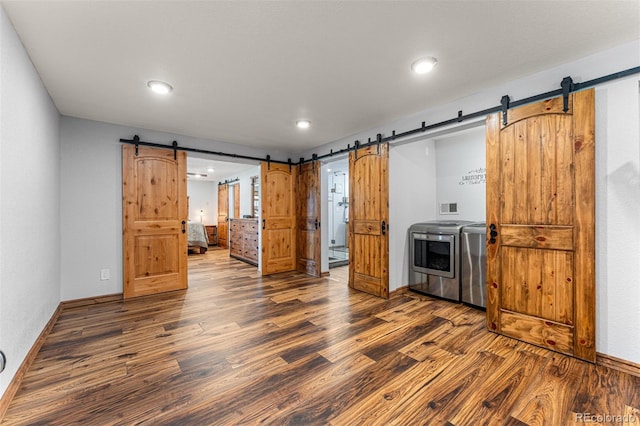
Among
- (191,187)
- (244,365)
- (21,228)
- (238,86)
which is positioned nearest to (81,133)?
(21,228)

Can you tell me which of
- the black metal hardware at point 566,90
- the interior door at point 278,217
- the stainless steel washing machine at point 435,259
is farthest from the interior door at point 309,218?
the black metal hardware at point 566,90

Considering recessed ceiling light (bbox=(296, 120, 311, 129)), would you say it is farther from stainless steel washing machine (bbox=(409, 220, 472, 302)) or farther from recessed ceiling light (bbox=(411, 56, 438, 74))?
stainless steel washing machine (bbox=(409, 220, 472, 302))

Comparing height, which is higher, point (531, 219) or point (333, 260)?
point (531, 219)

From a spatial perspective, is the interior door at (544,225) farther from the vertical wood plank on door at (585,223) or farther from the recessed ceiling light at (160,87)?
the recessed ceiling light at (160,87)

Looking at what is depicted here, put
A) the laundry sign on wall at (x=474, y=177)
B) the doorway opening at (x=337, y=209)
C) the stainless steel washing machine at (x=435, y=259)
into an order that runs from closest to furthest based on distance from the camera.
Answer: the stainless steel washing machine at (x=435, y=259) < the laundry sign on wall at (x=474, y=177) < the doorway opening at (x=337, y=209)

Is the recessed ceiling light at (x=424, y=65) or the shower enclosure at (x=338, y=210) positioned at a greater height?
the recessed ceiling light at (x=424, y=65)

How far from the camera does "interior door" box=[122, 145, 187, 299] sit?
12.5 ft

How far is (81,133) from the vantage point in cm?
352

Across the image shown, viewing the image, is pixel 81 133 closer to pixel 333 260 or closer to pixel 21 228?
pixel 21 228

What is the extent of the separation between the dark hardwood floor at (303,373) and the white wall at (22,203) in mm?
366

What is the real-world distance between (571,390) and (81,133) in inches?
216

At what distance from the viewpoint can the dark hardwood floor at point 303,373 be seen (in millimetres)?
1610

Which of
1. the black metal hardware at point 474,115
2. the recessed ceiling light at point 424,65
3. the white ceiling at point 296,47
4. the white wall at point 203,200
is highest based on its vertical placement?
the white ceiling at point 296,47

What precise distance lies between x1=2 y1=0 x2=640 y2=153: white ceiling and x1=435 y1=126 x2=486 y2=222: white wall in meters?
1.60
